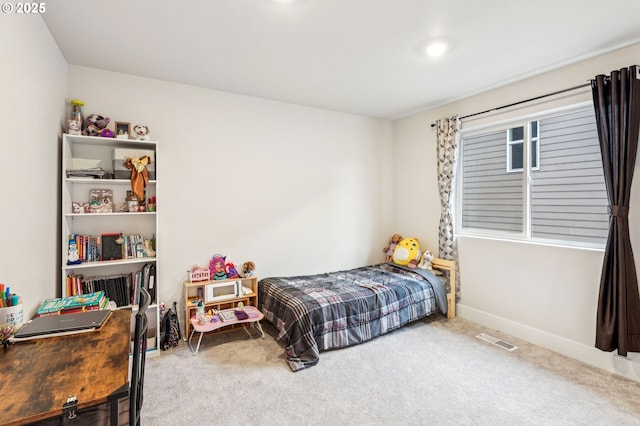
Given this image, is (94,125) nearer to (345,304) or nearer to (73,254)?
(73,254)

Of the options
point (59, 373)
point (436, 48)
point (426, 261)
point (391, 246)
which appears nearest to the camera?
point (59, 373)

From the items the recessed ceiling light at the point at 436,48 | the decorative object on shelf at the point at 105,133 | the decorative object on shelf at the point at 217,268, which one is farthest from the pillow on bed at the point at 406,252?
the decorative object on shelf at the point at 105,133

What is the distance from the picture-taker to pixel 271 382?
2326 mm

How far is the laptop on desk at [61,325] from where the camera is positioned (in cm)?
138

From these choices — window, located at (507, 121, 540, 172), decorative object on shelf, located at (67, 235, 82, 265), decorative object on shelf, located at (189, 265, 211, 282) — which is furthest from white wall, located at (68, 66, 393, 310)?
window, located at (507, 121, 540, 172)

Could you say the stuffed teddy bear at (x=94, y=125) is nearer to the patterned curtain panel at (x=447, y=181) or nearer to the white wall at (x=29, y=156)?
the white wall at (x=29, y=156)

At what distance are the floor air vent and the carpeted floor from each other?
9cm

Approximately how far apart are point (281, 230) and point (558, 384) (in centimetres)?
283

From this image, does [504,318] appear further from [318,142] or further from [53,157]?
[53,157]

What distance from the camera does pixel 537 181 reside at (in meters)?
3.06

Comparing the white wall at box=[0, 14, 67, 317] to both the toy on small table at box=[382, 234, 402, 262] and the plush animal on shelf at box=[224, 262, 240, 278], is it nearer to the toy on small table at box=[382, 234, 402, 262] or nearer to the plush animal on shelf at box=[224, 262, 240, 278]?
the plush animal on shelf at box=[224, 262, 240, 278]

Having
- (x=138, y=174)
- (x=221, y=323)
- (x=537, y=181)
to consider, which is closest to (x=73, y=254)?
(x=138, y=174)

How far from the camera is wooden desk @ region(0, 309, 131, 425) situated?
90 centimetres

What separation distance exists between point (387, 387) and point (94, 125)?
311 centimetres
